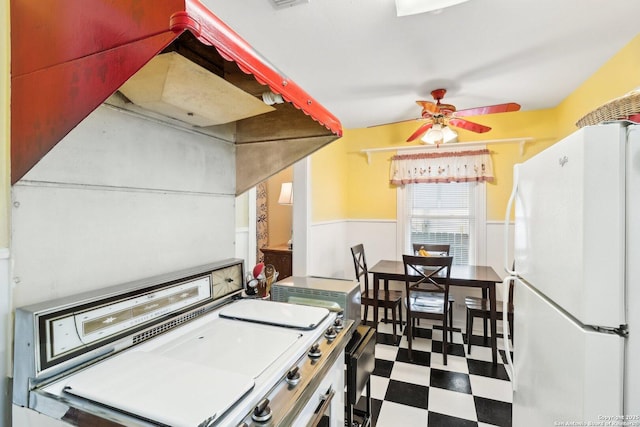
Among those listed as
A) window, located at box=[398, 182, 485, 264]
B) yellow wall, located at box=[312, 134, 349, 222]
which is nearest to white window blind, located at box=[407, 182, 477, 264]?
window, located at box=[398, 182, 485, 264]

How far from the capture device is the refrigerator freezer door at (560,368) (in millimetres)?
767

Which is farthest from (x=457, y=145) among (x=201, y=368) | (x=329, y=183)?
(x=201, y=368)

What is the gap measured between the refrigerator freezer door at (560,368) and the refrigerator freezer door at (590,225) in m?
0.07

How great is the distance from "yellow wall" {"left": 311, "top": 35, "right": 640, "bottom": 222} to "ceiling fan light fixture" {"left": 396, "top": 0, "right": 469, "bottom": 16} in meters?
1.47

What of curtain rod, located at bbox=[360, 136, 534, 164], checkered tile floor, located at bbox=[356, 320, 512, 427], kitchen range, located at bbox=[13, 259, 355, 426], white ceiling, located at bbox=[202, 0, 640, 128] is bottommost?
checkered tile floor, located at bbox=[356, 320, 512, 427]

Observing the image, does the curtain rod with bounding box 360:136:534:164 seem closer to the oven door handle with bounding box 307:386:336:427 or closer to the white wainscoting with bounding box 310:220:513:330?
the white wainscoting with bounding box 310:220:513:330

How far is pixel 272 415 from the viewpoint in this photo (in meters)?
0.62

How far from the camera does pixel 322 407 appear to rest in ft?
2.81

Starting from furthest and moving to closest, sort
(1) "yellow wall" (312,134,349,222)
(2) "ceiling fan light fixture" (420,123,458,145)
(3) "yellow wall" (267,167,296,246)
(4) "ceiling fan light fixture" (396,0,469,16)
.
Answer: (3) "yellow wall" (267,167,296,246) → (1) "yellow wall" (312,134,349,222) → (2) "ceiling fan light fixture" (420,123,458,145) → (4) "ceiling fan light fixture" (396,0,469,16)

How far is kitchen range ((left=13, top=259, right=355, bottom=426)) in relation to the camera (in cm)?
58

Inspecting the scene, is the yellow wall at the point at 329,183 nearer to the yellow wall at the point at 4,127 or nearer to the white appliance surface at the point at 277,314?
the white appliance surface at the point at 277,314

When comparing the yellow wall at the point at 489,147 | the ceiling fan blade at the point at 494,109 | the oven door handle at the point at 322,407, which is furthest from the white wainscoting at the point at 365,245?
the oven door handle at the point at 322,407

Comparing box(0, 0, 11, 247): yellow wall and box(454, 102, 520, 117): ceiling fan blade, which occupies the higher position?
box(454, 102, 520, 117): ceiling fan blade

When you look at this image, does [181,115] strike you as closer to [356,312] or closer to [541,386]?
[356,312]
